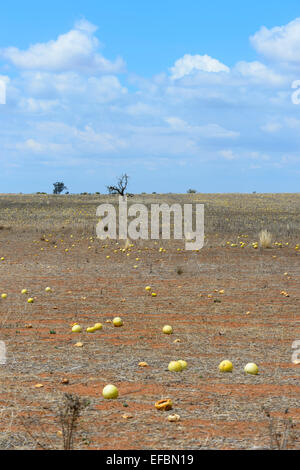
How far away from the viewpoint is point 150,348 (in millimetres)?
8453

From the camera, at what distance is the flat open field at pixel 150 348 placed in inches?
204

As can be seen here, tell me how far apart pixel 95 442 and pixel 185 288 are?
400 inches

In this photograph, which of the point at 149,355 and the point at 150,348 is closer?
the point at 149,355

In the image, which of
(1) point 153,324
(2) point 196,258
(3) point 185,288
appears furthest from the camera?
(2) point 196,258

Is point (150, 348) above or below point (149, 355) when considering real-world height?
above

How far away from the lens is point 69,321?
34.5 ft

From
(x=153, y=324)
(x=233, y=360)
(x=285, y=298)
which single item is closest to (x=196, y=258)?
(x=285, y=298)

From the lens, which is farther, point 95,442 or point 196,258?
point 196,258

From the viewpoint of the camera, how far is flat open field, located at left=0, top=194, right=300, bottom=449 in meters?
5.19

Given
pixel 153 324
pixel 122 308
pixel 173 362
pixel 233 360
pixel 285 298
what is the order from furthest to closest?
pixel 285 298 → pixel 122 308 → pixel 153 324 → pixel 233 360 → pixel 173 362

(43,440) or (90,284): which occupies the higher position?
(90,284)
